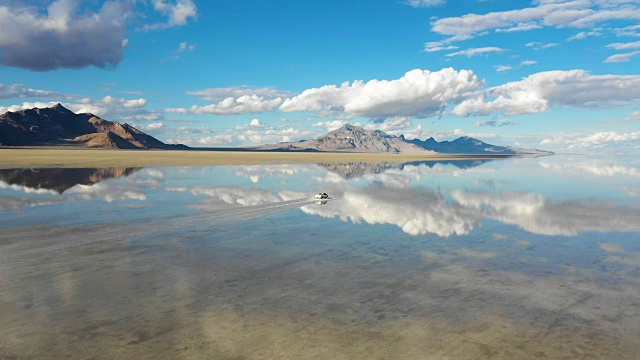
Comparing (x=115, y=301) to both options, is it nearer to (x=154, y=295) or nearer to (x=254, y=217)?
(x=154, y=295)

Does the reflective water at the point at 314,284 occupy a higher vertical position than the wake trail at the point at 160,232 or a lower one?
lower

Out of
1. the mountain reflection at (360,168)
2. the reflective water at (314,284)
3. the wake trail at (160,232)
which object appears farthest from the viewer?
the mountain reflection at (360,168)

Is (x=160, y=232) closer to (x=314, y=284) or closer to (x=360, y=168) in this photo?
(x=314, y=284)

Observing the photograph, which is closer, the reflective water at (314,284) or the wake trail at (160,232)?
the reflective water at (314,284)

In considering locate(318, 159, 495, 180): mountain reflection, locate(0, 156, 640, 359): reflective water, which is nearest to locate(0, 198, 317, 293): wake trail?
locate(0, 156, 640, 359): reflective water

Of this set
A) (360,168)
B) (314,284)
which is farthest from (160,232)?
(360,168)

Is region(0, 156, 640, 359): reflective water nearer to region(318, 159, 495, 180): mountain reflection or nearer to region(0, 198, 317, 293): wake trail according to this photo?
region(0, 198, 317, 293): wake trail

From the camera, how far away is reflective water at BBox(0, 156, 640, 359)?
1067 centimetres

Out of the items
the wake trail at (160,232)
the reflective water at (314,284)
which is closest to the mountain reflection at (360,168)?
the wake trail at (160,232)

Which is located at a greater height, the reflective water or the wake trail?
the wake trail

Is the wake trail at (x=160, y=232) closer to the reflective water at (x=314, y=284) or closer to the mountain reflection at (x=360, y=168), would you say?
the reflective water at (x=314, y=284)

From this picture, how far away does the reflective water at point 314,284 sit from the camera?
420 inches

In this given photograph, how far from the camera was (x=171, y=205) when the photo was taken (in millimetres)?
32094

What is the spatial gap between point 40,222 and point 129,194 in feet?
44.3
